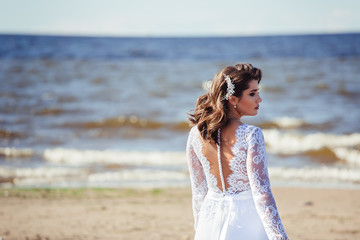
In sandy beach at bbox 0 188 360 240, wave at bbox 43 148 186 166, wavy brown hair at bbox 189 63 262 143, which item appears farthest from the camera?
wave at bbox 43 148 186 166

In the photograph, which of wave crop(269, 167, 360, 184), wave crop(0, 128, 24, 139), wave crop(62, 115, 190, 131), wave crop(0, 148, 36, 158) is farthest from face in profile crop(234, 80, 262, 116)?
wave crop(0, 128, 24, 139)

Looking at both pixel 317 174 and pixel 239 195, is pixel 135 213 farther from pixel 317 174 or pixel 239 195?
pixel 317 174

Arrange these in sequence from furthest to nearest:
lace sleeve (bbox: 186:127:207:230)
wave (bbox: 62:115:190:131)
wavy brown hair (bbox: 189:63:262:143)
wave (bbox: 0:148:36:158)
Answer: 1. wave (bbox: 62:115:190:131)
2. wave (bbox: 0:148:36:158)
3. lace sleeve (bbox: 186:127:207:230)
4. wavy brown hair (bbox: 189:63:262:143)

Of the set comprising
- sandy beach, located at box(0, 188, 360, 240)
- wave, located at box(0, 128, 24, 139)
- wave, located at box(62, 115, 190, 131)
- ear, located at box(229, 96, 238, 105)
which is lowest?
sandy beach, located at box(0, 188, 360, 240)

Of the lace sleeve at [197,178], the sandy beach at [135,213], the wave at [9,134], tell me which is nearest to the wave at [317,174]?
the sandy beach at [135,213]

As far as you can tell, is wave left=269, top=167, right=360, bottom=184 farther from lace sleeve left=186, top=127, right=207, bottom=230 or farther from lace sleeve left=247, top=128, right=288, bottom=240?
lace sleeve left=247, top=128, right=288, bottom=240

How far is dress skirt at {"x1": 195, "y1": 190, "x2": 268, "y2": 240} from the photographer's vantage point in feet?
8.25

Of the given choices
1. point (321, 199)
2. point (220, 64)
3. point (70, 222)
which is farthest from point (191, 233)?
point (220, 64)

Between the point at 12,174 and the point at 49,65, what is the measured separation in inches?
769

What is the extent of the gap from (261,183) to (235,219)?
28 cm

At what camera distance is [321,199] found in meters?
6.98

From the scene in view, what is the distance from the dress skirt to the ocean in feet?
17.8

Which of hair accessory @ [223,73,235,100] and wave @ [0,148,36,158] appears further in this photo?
wave @ [0,148,36,158]

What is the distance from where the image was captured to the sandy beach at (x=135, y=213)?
5.38m
